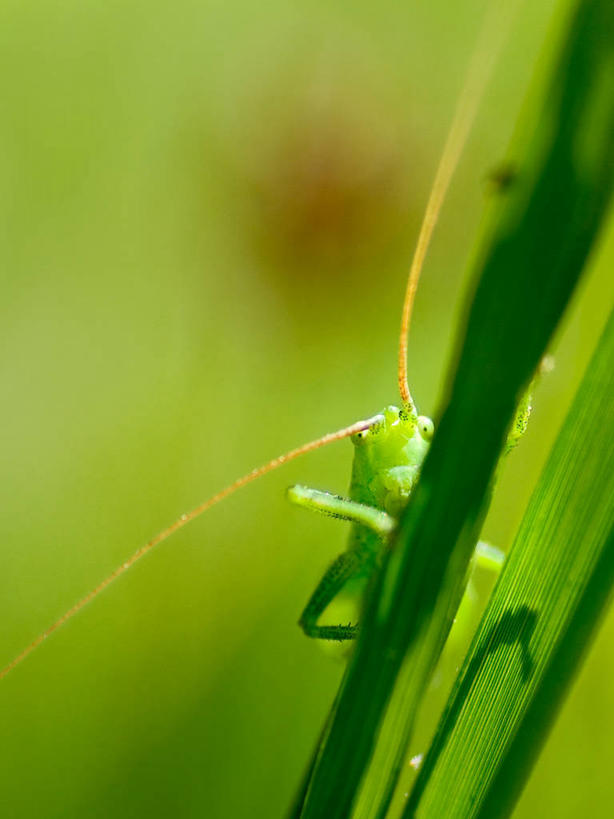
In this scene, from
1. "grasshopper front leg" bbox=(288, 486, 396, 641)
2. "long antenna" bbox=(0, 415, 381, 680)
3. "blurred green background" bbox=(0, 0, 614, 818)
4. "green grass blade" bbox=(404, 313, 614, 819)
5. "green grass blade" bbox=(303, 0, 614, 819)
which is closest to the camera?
"green grass blade" bbox=(303, 0, 614, 819)

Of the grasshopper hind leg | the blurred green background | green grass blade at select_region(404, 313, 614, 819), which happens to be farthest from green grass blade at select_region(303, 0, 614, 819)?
the blurred green background

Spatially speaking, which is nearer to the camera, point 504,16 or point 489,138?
point 504,16

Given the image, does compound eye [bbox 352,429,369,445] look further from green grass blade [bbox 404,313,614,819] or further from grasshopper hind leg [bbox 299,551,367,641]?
green grass blade [bbox 404,313,614,819]

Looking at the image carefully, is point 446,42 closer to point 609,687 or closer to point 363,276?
point 363,276

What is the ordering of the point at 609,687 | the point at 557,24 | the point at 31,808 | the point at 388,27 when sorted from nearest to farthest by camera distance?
the point at 557,24 → the point at 609,687 → the point at 31,808 → the point at 388,27

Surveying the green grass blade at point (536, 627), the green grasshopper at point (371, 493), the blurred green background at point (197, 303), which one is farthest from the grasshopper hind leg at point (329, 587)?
the green grass blade at point (536, 627)

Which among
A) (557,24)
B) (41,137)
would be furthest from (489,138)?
(557,24)

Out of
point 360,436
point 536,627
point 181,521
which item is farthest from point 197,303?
point 536,627

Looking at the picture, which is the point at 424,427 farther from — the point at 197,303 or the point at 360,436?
the point at 197,303
